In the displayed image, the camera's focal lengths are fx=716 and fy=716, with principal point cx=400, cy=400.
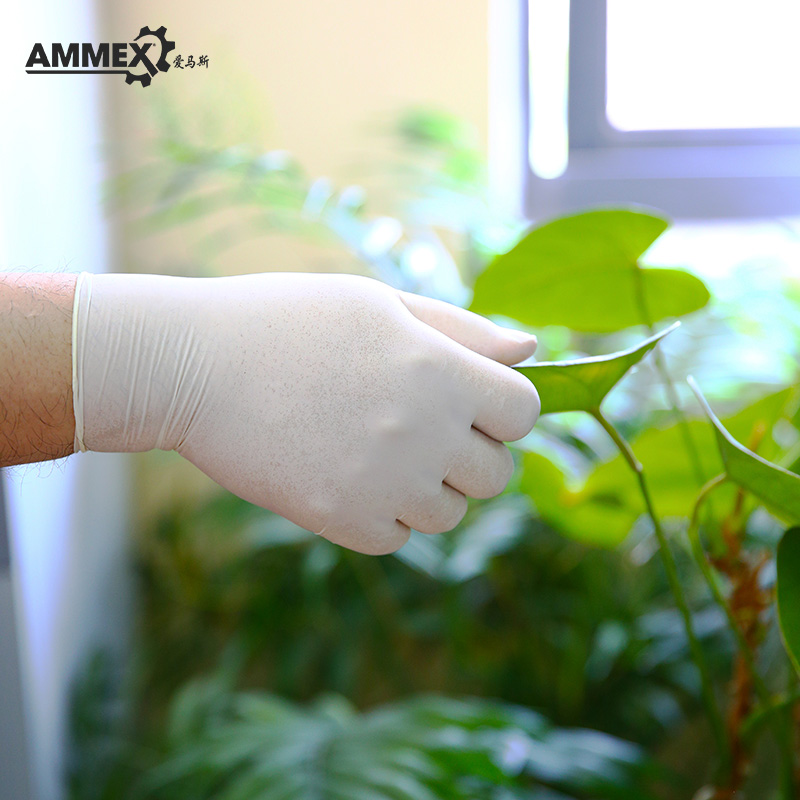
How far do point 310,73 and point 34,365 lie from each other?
0.91 m

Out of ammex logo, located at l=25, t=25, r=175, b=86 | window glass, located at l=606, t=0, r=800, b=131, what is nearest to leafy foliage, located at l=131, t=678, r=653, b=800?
ammex logo, located at l=25, t=25, r=175, b=86

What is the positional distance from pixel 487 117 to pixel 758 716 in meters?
0.95

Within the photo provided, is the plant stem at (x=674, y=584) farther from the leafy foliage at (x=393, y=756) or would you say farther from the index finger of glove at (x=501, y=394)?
the leafy foliage at (x=393, y=756)

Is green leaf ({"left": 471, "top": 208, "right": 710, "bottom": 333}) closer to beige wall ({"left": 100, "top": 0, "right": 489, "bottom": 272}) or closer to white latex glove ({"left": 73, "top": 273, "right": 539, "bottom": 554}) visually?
white latex glove ({"left": 73, "top": 273, "right": 539, "bottom": 554})

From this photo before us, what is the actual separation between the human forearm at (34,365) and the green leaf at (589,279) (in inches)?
11.8

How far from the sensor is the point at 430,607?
3.76 ft

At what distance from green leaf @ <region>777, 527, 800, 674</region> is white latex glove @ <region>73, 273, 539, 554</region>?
0.16m

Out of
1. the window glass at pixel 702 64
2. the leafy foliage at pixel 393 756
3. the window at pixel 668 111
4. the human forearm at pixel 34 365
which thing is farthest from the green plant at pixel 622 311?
the window glass at pixel 702 64

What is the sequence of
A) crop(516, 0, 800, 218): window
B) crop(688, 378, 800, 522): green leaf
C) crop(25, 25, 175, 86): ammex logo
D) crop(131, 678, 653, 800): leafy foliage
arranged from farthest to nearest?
crop(516, 0, 800, 218): window → crop(25, 25, 175, 86): ammex logo → crop(131, 678, 653, 800): leafy foliage → crop(688, 378, 800, 522): green leaf

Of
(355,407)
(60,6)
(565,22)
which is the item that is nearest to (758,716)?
(355,407)

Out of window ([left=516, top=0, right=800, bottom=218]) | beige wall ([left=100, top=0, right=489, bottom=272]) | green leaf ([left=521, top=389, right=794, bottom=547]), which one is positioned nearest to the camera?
green leaf ([left=521, top=389, right=794, bottom=547])

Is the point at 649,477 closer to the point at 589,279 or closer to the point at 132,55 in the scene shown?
the point at 589,279

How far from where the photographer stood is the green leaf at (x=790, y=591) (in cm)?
38

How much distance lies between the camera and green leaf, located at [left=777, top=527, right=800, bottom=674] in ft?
1.25
